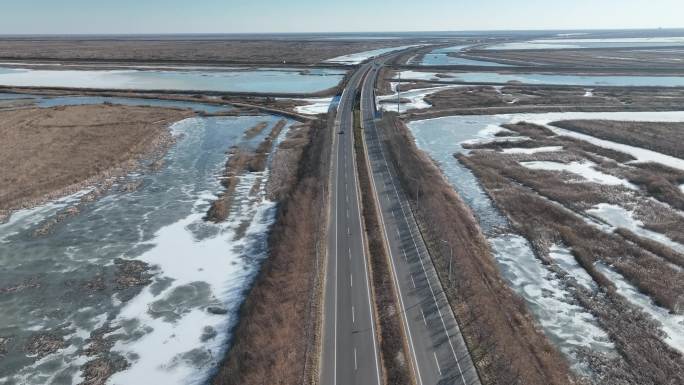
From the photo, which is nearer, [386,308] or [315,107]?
[386,308]

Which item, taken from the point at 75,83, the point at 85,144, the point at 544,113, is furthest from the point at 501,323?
the point at 75,83

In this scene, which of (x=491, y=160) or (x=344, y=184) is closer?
(x=344, y=184)

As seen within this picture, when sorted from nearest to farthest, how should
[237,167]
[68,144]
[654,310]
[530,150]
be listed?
[654,310] → [237,167] → [68,144] → [530,150]

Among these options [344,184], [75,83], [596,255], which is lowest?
[596,255]

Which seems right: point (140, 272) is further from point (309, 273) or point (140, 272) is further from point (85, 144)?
point (85, 144)

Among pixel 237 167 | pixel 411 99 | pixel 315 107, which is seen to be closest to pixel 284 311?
pixel 237 167

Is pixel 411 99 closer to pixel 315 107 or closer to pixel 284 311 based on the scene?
pixel 315 107
